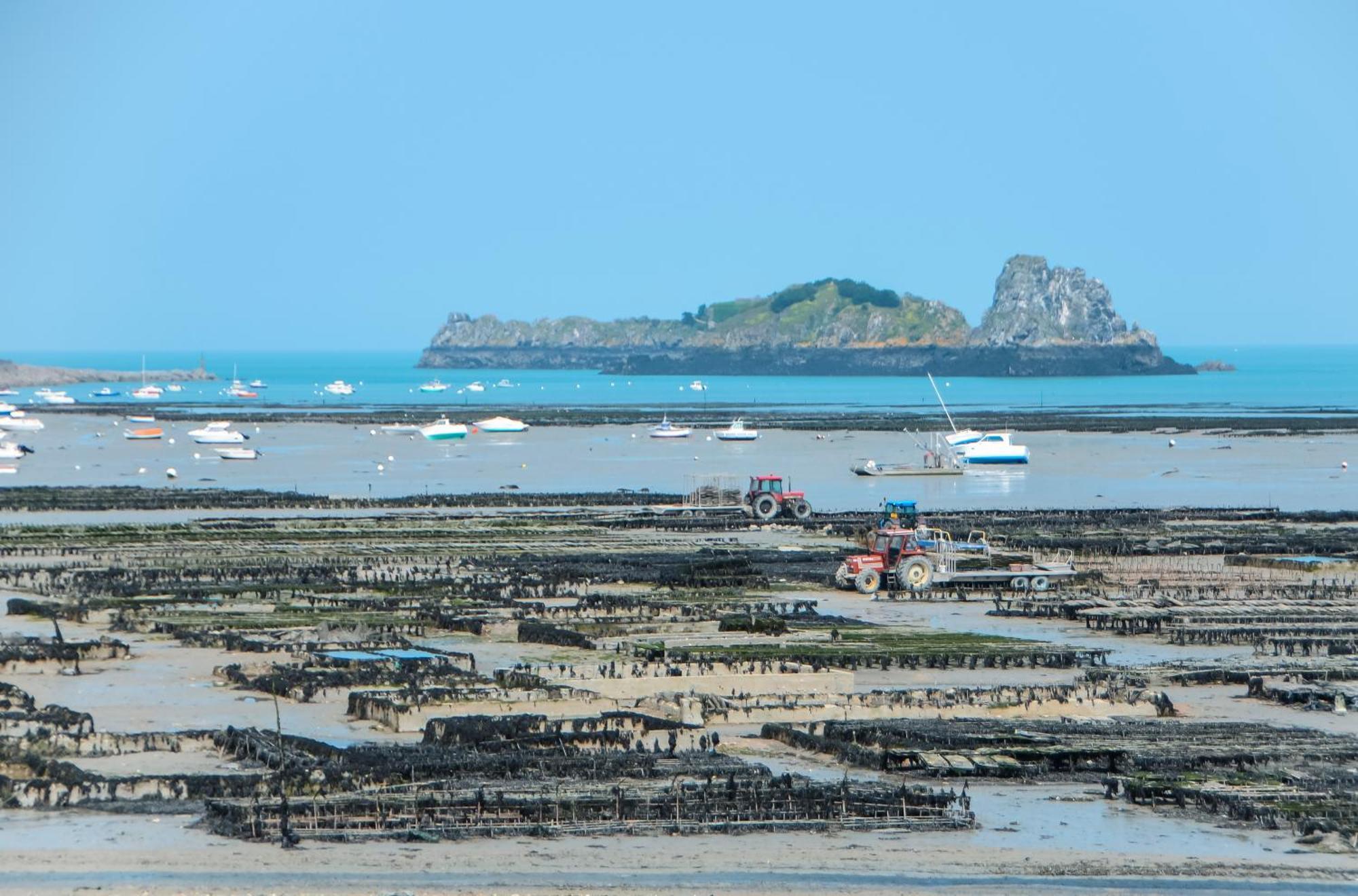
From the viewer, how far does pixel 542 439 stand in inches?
5315

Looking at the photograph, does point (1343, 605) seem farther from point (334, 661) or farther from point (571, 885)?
point (571, 885)

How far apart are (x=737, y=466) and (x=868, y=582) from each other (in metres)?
56.6

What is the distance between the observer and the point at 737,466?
106m

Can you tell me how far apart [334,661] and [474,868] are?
1412cm

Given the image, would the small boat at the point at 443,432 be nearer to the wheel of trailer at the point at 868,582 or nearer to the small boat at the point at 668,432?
the small boat at the point at 668,432

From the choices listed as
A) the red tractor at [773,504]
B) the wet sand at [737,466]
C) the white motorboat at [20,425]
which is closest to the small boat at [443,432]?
the wet sand at [737,466]

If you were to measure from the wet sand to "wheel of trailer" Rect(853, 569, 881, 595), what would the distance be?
2901 centimetres

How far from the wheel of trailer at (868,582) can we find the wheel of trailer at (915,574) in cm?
53

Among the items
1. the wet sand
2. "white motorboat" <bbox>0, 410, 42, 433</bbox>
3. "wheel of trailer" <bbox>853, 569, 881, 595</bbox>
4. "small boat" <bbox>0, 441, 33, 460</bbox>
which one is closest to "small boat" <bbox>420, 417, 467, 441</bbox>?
the wet sand

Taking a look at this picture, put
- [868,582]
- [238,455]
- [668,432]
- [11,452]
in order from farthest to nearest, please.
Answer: [668,432] → [11,452] → [238,455] → [868,582]

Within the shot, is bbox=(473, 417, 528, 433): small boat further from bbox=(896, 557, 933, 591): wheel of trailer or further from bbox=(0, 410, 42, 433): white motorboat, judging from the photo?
bbox=(896, 557, 933, 591): wheel of trailer

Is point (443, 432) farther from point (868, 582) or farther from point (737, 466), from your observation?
point (868, 582)

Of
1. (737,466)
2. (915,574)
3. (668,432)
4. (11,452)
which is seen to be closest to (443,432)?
(668,432)

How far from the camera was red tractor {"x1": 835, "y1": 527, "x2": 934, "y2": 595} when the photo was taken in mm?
49344
